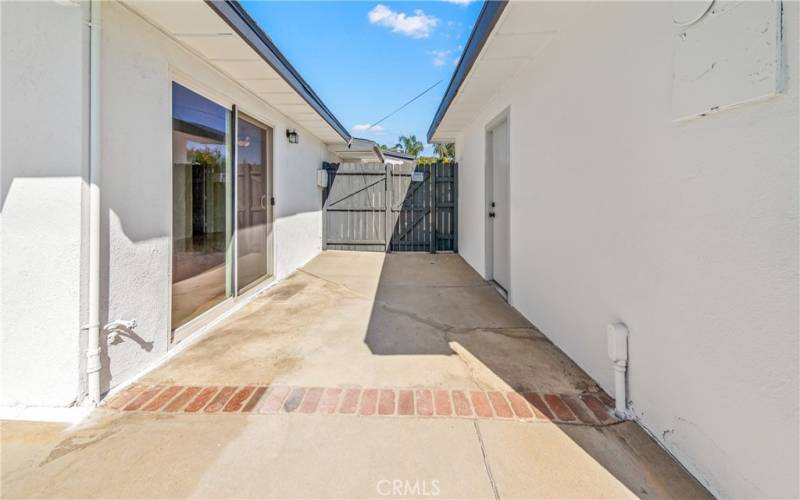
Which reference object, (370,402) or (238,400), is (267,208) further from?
(370,402)

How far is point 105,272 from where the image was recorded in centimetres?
228

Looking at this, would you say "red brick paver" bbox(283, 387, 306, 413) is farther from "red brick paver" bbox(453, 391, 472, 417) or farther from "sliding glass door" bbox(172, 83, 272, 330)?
"sliding glass door" bbox(172, 83, 272, 330)

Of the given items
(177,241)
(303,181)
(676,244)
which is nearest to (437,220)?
(303,181)

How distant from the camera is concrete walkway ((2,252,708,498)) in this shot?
62.6 inches

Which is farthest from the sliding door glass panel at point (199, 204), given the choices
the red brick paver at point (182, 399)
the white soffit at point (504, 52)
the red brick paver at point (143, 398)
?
the white soffit at point (504, 52)

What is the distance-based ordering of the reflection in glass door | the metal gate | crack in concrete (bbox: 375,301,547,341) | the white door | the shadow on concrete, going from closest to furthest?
the shadow on concrete, crack in concrete (bbox: 375,301,547,341), the reflection in glass door, the white door, the metal gate

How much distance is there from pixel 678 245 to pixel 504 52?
251cm

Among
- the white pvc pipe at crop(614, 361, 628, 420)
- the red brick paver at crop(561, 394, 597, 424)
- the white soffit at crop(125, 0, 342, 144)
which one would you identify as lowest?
the red brick paver at crop(561, 394, 597, 424)

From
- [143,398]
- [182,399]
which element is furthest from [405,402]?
[143,398]

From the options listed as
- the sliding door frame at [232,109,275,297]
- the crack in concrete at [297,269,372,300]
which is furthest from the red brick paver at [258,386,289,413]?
the crack in concrete at [297,269,372,300]

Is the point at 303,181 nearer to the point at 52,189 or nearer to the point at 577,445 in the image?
the point at 52,189

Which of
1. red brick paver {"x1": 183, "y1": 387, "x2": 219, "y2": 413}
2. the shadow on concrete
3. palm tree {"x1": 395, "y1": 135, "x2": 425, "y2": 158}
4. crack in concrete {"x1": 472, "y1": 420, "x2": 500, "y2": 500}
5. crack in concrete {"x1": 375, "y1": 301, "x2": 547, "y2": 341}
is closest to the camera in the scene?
crack in concrete {"x1": 472, "y1": 420, "x2": 500, "y2": 500}

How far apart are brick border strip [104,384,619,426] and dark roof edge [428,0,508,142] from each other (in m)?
2.67

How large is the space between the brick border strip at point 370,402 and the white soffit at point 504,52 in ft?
8.77
